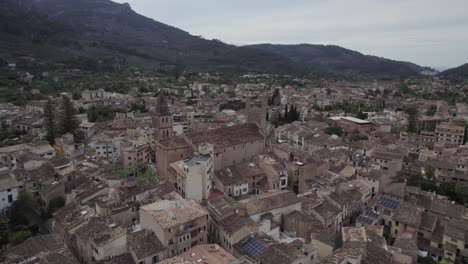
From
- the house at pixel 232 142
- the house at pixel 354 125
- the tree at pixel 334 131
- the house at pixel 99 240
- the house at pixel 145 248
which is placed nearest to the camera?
the house at pixel 145 248

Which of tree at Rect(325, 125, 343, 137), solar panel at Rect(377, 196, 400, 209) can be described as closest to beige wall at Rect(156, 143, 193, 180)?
solar panel at Rect(377, 196, 400, 209)

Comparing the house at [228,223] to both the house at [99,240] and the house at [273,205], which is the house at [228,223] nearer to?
the house at [273,205]

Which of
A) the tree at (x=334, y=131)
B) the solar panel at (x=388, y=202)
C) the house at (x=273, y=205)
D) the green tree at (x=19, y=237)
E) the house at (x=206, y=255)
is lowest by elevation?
the green tree at (x=19, y=237)

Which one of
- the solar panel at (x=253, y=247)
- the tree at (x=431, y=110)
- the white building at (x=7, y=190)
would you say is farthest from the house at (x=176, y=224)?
the tree at (x=431, y=110)

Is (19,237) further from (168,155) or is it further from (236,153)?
(236,153)

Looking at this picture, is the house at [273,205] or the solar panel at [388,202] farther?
the solar panel at [388,202]

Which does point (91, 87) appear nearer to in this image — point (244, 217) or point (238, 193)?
point (238, 193)

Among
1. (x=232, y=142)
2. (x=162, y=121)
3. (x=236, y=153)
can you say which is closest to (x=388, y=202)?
(x=236, y=153)
